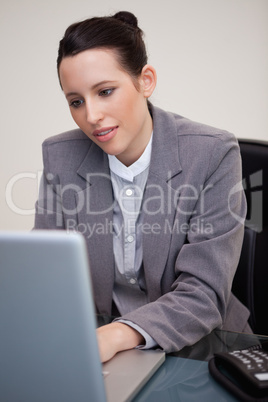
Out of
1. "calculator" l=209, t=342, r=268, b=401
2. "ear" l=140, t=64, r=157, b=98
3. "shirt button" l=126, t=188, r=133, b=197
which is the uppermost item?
"ear" l=140, t=64, r=157, b=98

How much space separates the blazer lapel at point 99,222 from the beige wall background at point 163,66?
986 mm

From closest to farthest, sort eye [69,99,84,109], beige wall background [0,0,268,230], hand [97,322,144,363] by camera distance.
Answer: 1. hand [97,322,144,363]
2. eye [69,99,84,109]
3. beige wall background [0,0,268,230]

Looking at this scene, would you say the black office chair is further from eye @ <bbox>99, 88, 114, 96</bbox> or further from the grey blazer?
eye @ <bbox>99, 88, 114, 96</bbox>

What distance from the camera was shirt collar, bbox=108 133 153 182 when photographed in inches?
51.6

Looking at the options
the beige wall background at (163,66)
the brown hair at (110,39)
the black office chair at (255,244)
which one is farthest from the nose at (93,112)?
the beige wall background at (163,66)

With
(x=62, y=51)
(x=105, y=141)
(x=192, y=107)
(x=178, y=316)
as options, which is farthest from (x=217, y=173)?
(x=192, y=107)

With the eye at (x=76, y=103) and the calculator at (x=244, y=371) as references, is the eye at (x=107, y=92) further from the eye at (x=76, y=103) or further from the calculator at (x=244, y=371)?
the calculator at (x=244, y=371)

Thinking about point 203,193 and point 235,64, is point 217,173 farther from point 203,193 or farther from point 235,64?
point 235,64

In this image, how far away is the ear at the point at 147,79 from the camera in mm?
1279

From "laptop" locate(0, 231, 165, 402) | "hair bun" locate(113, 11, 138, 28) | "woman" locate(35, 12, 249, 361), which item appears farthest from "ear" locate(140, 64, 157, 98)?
"laptop" locate(0, 231, 165, 402)

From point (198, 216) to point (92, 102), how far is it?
40 centimetres

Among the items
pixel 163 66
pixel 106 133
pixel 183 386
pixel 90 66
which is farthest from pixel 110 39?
pixel 163 66

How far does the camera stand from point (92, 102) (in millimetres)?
1139

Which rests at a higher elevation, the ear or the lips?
the ear
